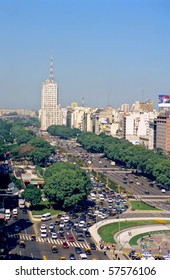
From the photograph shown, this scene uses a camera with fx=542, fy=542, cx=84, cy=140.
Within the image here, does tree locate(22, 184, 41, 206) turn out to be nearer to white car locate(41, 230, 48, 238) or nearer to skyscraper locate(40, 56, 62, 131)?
white car locate(41, 230, 48, 238)

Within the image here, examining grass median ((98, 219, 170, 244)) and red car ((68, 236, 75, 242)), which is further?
grass median ((98, 219, 170, 244))

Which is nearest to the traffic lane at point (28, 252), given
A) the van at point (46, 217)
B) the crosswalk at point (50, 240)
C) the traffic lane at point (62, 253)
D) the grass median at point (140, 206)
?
the traffic lane at point (62, 253)

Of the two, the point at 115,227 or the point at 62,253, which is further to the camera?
the point at 115,227

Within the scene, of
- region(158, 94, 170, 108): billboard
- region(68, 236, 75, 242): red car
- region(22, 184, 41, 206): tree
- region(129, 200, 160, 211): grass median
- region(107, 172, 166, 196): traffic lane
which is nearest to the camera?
region(68, 236, 75, 242): red car

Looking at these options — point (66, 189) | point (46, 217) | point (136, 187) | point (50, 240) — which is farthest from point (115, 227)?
point (136, 187)

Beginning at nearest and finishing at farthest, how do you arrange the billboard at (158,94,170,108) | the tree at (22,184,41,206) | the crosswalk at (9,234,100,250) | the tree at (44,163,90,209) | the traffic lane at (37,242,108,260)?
the traffic lane at (37,242,108,260) < the crosswalk at (9,234,100,250) < the tree at (44,163,90,209) < the tree at (22,184,41,206) < the billboard at (158,94,170,108)

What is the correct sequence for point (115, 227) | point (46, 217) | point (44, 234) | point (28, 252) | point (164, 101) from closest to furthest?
point (28, 252) < point (44, 234) < point (115, 227) < point (46, 217) < point (164, 101)

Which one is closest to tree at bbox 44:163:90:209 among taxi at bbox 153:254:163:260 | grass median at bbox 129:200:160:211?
grass median at bbox 129:200:160:211

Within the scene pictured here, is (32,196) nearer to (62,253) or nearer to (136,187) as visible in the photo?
(62,253)
